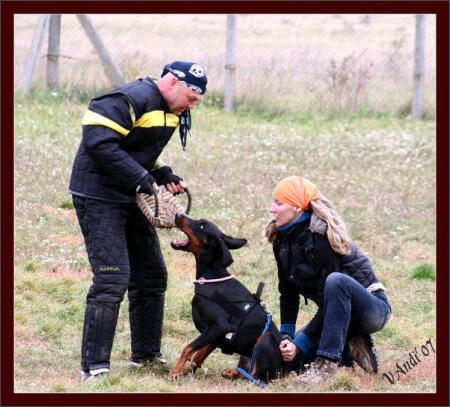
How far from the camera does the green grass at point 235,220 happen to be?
6383 millimetres

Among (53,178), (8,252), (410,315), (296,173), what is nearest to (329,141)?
(296,173)

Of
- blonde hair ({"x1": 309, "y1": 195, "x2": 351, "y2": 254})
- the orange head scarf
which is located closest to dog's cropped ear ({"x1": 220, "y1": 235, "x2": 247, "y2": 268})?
the orange head scarf

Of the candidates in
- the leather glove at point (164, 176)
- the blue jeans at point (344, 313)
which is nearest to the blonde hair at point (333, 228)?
Answer: the blue jeans at point (344, 313)

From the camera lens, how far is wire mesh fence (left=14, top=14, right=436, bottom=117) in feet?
50.8

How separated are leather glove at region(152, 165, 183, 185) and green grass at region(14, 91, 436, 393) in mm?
1262

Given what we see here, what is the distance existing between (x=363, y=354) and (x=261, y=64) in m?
10.9

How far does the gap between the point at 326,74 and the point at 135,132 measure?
36.5 feet

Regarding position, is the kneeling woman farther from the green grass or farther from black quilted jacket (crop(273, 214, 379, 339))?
the green grass

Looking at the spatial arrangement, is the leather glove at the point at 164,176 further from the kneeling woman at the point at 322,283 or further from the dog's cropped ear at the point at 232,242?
the kneeling woman at the point at 322,283

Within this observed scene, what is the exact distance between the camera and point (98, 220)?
19.4ft

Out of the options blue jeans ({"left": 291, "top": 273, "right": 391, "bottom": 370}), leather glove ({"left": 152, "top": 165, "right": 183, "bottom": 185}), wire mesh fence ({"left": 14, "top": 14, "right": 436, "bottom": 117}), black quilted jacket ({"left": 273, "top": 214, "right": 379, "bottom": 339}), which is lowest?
blue jeans ({"left": 291, "top": 273, "right": 391, "bottom": 370})

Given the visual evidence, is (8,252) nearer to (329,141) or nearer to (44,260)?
(44,260)

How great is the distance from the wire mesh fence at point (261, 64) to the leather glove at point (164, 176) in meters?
9.05

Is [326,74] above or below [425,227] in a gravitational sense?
above
